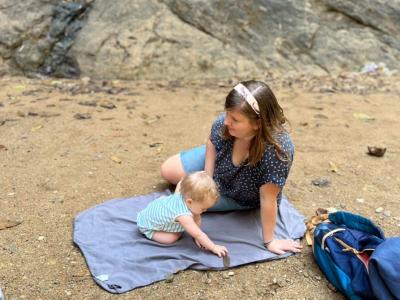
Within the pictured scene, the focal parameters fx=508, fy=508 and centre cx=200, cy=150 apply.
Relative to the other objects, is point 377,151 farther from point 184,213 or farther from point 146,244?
point 146,244

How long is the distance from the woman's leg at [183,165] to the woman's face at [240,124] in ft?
2.43

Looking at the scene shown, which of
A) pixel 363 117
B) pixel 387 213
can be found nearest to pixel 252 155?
pixel 387 213

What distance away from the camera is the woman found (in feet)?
8.13

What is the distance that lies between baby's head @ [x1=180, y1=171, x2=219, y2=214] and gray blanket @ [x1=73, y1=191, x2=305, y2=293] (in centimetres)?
28

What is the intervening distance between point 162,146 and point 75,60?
8.55ft

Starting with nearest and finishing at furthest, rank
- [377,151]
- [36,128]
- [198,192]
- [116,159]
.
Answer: [198,192] < [116,159] < [377,151] < [36,128]

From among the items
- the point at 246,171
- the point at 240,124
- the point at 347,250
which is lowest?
the point at 347,250

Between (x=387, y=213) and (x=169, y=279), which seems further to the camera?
(x=387, y=213)

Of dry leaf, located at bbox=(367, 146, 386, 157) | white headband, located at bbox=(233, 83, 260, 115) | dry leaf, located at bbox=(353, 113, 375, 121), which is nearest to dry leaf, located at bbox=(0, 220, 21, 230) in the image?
white headband, located at bbox=(233, 83, 260, 115)

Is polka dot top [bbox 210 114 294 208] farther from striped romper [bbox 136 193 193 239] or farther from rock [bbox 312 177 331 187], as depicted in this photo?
rock [bbox 312 177 331 187]

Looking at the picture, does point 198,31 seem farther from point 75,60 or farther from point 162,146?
point 162,146

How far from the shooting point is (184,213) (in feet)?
8.63

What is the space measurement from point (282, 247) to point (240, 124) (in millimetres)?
739

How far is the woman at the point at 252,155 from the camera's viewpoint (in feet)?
8.13
